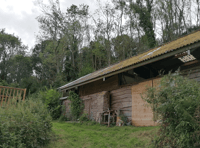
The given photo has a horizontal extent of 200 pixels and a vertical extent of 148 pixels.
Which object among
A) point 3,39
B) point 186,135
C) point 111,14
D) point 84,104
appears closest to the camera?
point 186,135

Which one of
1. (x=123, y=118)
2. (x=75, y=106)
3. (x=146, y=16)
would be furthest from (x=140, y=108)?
(x=146, y=16)

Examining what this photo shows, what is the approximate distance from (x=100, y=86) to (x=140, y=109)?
381 cm

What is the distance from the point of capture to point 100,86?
11695 millimetres

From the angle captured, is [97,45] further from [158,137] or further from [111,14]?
[158,137]

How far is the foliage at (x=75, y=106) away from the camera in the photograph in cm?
1288

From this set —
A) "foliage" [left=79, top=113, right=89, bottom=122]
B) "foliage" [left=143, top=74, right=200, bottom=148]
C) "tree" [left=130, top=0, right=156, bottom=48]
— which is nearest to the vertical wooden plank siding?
"foliage" [left=143, top=74, right=200, bottom=148]

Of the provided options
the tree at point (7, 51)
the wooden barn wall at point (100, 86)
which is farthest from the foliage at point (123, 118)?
the tree at point (7, 51)

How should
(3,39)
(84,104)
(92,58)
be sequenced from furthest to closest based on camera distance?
(3,39)
(92,58)
(84,104)

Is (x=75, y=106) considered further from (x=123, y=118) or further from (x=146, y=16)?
(x=146, y=16)

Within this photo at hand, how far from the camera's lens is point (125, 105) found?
9516mm

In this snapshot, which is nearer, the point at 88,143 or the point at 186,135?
the point at 186,135

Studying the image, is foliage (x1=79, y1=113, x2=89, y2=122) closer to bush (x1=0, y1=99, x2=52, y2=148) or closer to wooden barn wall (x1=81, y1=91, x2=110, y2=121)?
wooden barn wall (x1=81, y1=91, x2=110, y2=121)

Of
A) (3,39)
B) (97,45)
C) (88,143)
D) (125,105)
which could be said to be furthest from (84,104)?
(3,39)

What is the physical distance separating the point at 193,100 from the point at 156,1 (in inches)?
863
